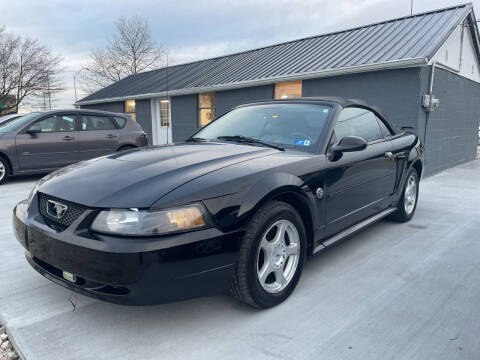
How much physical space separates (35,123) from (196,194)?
6327 millimetres

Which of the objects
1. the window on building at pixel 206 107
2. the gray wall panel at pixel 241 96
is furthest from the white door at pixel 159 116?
the gray wall panel at pixel 241 96

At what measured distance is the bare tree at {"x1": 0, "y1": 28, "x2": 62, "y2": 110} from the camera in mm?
26656

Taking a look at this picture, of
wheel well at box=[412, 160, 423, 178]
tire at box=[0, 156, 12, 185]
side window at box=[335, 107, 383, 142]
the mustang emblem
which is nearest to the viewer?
the mustang emblem

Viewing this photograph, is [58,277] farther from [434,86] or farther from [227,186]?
[434,86]

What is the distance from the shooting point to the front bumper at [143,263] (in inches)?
74.4

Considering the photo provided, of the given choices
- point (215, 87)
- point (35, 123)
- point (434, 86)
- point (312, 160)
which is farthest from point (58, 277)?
point (215, 87)

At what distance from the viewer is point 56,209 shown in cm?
225

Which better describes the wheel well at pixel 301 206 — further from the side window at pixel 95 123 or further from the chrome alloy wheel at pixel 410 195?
the side window at pixel 95 123

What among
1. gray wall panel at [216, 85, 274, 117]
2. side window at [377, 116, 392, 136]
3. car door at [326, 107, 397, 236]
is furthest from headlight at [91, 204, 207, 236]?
gray wall panel at [216, 85, 274, 117]

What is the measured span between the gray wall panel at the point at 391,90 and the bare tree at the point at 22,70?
86.4 feet

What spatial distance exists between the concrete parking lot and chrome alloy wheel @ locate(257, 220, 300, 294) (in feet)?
0.58

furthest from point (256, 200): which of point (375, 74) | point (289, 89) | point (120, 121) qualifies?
point (289, 89)

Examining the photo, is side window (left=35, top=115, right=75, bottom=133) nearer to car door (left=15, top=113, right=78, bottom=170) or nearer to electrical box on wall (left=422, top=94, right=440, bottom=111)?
car door (left=15, top=113, right=78, bottom=170)

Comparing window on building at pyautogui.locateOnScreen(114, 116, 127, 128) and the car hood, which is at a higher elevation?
window on building at pyautogui.locateOnScreen(114, 116, 127, 128)
